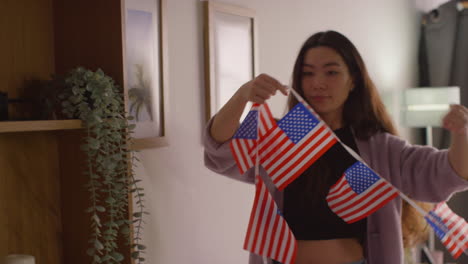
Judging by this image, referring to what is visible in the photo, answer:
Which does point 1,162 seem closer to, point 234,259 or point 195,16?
point 195,16

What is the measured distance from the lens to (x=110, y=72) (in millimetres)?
1297

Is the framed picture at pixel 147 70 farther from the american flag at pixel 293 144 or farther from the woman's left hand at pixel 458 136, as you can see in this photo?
the woman's left hand at pixel 458 136

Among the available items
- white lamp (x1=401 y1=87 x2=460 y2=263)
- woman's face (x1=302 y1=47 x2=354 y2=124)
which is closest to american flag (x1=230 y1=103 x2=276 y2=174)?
woman's face (x1=302 y1=47 x2=354 y2=124)

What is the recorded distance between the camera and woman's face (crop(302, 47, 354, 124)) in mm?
1533

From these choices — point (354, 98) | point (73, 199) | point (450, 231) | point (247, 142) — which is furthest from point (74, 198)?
point (450, 231)

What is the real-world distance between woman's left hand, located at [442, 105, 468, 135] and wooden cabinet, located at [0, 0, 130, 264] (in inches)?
33.5

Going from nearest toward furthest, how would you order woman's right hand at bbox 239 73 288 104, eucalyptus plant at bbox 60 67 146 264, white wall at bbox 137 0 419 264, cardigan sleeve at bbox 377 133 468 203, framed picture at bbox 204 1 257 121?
1. eucalyptus plant at bbox 60 67 146 264
2. woman's right hand at bbox 239 73 288 104
3. cardigan sleeve at bbox 377 133 468 203
4. white wall at bbox 137 0 419 264
5. framed picture at bbox 204 1 257 121

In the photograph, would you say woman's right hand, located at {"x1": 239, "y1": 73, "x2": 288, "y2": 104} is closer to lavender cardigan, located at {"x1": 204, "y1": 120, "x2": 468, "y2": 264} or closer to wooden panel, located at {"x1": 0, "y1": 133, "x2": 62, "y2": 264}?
lavender cardigan, located at {"x1": 204, "y1": 120, "x2": 468, "y2": 264}

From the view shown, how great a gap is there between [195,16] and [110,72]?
738 millimetres

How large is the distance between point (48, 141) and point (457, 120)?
107cm

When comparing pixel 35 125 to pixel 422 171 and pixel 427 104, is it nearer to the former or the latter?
pixel 422 171

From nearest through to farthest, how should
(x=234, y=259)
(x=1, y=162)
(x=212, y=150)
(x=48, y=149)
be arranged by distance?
(x=1, y=162)
(x=48, y=149)
(x=212, y=150)
(x=234, y=259)

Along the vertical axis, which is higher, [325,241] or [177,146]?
[177,146]

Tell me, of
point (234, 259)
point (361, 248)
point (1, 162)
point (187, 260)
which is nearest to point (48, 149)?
point (1, 162)
